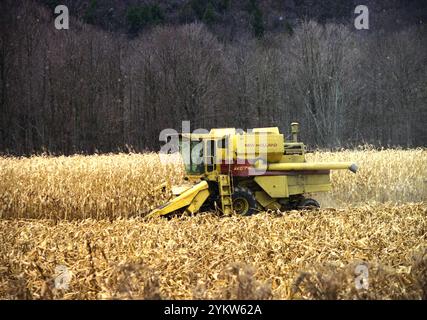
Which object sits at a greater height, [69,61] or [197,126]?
[69,61]

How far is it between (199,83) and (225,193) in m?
24.3

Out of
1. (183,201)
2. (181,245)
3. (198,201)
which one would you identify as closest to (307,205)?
(198,201)

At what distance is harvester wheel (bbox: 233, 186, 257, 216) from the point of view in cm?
947

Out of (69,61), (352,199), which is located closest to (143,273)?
(352,199)

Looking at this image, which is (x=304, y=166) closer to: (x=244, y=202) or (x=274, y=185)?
(x=274, y=185)

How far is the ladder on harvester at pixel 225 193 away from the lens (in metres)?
9.27

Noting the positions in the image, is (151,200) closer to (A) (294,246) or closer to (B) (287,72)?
(A) (294,246)

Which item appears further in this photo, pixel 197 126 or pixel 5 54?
pixel 197 126

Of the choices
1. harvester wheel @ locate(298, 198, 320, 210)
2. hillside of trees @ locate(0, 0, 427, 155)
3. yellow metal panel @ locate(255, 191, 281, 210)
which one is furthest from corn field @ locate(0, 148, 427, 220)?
hillside of trees @ locate(0, 0, 427, 155)

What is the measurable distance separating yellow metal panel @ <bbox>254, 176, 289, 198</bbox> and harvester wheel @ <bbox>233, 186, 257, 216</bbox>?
0.34 metres

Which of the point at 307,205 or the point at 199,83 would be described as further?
the point at 199,83

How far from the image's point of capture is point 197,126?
3188 cm

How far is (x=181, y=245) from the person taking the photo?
6.29 m
